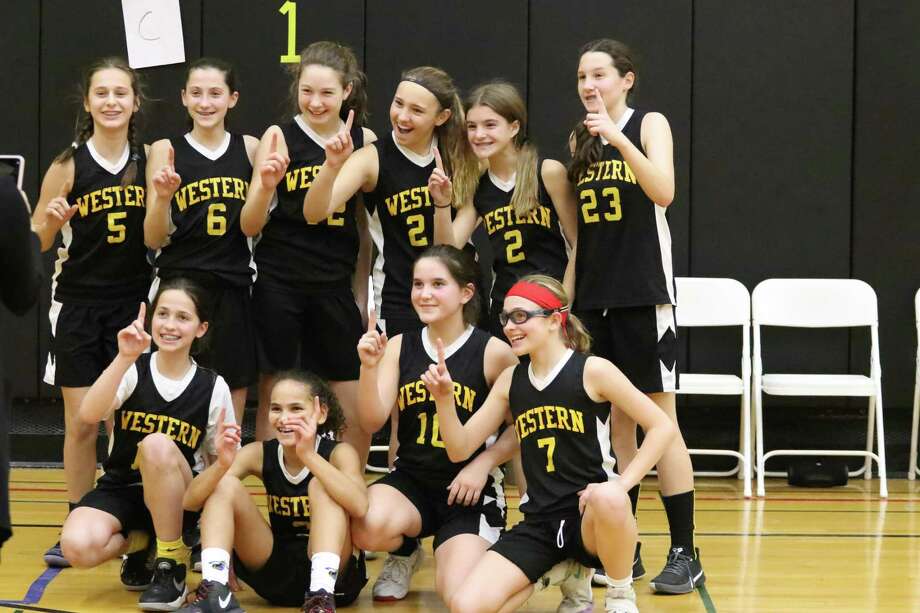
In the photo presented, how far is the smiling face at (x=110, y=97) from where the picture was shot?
479cm

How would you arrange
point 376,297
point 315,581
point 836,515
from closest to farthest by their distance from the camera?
1. point 315,581
2. point 376,297
3. point 836,515

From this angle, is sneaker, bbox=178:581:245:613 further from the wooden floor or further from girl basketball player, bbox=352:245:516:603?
girl basketball player, bbox=352:245:516:603

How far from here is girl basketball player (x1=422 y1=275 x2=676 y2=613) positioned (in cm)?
384

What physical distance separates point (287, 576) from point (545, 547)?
0.92m

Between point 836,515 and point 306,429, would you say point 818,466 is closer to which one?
point 836,515

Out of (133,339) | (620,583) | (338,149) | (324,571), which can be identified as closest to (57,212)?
(133,339)

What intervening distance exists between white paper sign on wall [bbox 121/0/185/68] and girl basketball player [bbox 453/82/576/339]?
9.73 feet

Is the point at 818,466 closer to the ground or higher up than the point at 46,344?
closer to the ground

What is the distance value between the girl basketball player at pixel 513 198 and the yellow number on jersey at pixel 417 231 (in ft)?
0.60

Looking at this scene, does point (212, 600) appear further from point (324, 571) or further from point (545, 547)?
point (545, 547)

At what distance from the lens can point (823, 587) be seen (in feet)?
14.7

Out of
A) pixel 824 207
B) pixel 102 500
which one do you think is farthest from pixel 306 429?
pixel 824 207

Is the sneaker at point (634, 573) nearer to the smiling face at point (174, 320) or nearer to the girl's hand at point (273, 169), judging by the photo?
the smiling face at point (174, 320)

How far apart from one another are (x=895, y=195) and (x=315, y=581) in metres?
4.67
